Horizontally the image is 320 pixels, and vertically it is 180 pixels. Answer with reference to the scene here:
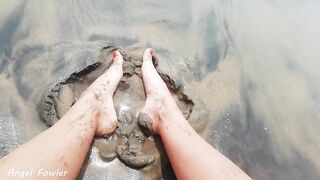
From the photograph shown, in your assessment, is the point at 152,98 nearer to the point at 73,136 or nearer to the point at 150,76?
the point at 150,76

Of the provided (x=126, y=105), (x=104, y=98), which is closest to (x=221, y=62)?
(x=126, y=105)

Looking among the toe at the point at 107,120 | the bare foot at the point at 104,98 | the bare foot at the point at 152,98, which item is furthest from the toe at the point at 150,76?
the toe at the point at 107,120

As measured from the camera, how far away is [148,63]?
294cm

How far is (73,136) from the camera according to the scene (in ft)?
6.91

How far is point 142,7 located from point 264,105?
4.47ft

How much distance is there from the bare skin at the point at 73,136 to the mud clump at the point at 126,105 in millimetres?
93

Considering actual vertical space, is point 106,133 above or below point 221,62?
below

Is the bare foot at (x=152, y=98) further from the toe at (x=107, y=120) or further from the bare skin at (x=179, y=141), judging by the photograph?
the toe at (x=107, y=120)

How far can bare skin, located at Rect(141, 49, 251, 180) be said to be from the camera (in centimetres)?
203

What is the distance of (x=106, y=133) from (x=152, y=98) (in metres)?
0.45

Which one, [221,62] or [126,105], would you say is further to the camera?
[221,62]

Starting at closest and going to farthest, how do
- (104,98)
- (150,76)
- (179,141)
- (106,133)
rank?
(179,141), (106,133), (104,98), (150,76)

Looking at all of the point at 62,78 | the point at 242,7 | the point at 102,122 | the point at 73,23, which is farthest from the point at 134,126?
the point at 242,7

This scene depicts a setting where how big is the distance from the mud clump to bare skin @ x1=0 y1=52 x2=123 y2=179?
0.30ft
